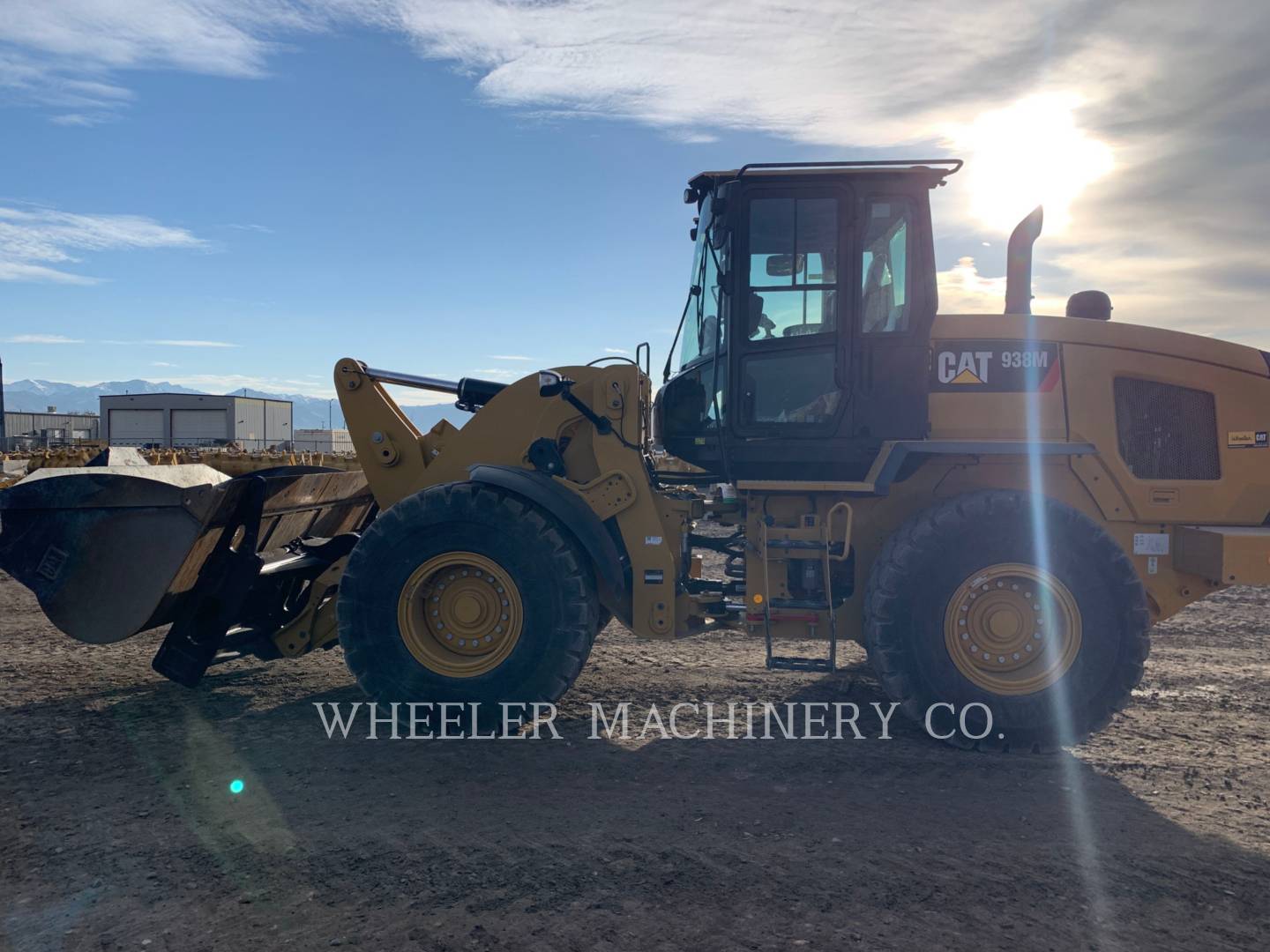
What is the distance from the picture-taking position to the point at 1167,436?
16.9ft

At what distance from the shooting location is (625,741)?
4.94 metres

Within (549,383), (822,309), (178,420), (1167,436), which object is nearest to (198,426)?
(178,420)

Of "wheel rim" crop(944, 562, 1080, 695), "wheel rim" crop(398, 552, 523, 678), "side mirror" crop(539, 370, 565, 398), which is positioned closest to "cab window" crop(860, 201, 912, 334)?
"wheel rim" crop(944, 562, 1080, 695)

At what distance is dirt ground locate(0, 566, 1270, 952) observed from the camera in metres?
3.04

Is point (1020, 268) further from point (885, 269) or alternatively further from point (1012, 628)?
point (1012, 628)

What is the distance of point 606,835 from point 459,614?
5.60ft

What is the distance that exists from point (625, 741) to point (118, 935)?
2.60m

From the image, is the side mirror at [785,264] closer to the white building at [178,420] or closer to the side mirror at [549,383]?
the side mirror at [549,383]

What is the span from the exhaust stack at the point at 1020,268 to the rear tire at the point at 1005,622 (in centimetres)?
146

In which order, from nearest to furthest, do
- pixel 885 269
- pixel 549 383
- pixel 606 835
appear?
pixel 606 835, pixel 885 269, pixel 549 383

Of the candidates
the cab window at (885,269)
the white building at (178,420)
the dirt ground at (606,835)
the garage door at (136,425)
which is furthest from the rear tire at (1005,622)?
the garage door at (136,425)

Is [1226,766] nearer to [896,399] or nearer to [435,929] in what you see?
[896,399]

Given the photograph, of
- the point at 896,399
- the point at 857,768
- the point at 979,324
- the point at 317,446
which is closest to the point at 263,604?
the point at 857,768

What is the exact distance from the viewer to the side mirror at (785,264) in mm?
5121
